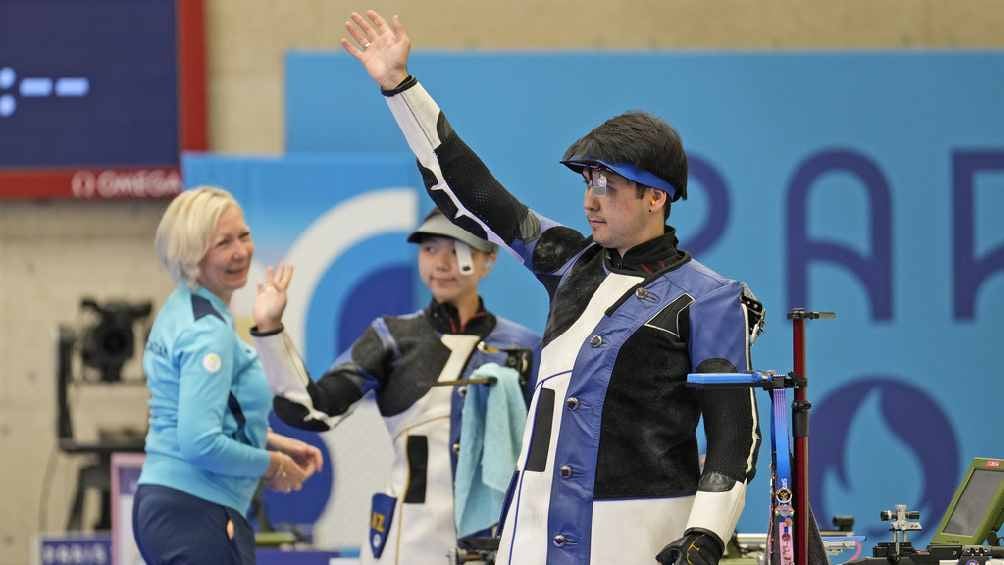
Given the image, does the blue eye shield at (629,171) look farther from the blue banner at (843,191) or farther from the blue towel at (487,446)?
the blue banner at (843,191)

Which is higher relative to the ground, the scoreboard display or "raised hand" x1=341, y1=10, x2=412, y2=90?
the scoreboard display

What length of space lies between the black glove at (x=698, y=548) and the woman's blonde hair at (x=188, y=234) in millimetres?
1642

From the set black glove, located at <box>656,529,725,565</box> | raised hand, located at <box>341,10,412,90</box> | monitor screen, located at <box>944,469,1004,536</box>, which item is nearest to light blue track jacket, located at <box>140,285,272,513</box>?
raised hand, located at <box>341,10,412,90</box>

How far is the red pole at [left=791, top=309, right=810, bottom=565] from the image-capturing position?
2.64 m

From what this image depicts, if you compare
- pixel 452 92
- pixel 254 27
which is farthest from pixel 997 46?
pixel 254 27

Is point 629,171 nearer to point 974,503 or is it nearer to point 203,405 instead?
point 974,503

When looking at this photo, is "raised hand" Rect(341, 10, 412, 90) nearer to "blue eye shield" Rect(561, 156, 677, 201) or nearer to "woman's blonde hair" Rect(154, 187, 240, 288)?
"blue eye shield" Rect(561, 156, 677, 201)

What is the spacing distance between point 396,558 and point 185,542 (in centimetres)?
58

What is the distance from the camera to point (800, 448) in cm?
266

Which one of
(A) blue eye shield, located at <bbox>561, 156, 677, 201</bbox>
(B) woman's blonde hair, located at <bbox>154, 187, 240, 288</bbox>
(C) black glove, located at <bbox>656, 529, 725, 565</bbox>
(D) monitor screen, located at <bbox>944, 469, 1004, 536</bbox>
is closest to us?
(C) black glove, located at <bbox>656, 529, 725, 565</bbox>

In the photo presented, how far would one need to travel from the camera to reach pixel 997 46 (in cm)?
706

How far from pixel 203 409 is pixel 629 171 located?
1310 mm

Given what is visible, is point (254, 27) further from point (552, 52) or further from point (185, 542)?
point (185, 542)

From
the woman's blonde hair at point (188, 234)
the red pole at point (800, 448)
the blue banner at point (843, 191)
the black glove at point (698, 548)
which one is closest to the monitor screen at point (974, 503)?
the red pole at point (800, 448)
